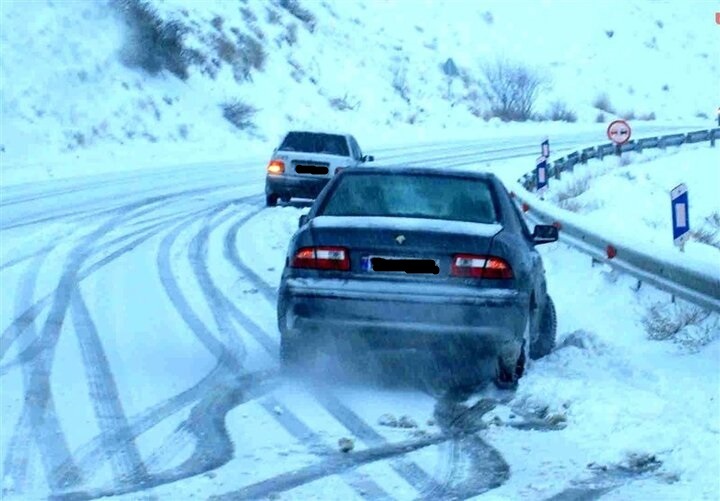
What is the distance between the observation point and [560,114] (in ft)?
194

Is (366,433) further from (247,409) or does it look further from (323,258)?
(323,258)

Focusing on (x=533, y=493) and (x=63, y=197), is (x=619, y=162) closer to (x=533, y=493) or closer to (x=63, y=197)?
(x=63, y=197)

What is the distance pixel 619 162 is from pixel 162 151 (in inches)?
454

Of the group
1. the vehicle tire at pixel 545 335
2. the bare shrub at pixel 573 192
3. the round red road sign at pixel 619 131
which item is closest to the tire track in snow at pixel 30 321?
the vehicle tire at pixel 545 335

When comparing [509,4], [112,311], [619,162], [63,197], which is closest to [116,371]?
[112,311]

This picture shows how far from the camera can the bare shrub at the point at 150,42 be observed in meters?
36.8

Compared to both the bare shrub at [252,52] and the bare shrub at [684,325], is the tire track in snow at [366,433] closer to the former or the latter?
the bare shrub at [684,325]

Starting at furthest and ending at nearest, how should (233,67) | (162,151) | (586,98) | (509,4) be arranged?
(509,4) → (586,98) → (233,67) → (162,151)

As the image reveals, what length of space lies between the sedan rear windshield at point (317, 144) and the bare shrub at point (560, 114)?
37733 mm

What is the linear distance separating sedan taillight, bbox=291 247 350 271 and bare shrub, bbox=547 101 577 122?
51284 millimetres

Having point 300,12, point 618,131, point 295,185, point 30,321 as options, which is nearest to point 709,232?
point 295,185

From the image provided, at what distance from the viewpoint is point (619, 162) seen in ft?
111

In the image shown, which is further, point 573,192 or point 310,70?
point 310,70

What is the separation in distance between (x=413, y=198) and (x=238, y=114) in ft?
96.7
